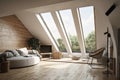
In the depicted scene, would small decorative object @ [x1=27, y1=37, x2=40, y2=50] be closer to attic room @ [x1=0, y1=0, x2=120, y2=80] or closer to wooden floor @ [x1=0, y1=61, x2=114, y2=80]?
attic room @ [x1=0, y1=0, x2=120, y2=80]

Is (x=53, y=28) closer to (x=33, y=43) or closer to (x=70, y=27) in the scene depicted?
(x=70, y=27)

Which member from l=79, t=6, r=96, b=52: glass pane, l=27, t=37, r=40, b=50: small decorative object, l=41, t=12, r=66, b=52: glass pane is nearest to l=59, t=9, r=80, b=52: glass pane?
l=79, t=6, r=96, b=52: glass pane

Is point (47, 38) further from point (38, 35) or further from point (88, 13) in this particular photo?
point (88, 13)

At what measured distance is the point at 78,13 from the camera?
6.53 metres

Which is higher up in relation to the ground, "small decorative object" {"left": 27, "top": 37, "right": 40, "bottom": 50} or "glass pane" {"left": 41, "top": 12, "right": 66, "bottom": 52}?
"glass pane" {"left": 41, "top": 12, "right": 66, "bottom": 52}

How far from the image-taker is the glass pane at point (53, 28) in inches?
300

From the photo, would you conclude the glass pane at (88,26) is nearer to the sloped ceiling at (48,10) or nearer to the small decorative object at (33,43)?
the sloped ceiling at (48,10)

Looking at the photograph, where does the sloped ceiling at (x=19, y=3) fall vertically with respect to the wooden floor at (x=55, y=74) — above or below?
above

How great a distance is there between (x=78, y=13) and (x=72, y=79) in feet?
12.1

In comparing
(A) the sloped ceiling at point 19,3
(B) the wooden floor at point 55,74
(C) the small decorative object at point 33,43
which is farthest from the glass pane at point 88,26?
(C) the small decorative object at point 33,43

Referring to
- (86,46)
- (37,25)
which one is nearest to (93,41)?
(86,46)

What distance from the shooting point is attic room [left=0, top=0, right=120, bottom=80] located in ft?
15.9

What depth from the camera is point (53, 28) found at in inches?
330

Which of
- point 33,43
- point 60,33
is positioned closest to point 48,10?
point 60,33
